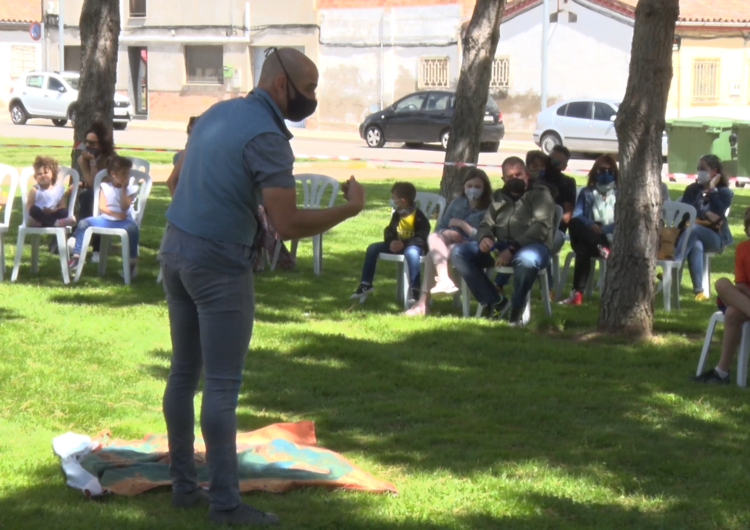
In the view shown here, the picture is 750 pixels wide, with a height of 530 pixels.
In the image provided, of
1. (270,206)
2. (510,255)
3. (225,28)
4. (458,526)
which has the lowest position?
(458,526)

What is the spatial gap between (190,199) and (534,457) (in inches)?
93.2

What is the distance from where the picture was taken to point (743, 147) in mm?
23266

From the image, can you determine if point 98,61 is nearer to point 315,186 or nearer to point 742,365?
point 315,186

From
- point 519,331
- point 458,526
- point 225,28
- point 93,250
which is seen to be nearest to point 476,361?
point 519,331

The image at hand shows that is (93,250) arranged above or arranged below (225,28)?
below

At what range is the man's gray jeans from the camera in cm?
442

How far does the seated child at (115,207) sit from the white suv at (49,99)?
26555 mm

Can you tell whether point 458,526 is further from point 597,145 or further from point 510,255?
point 597,145

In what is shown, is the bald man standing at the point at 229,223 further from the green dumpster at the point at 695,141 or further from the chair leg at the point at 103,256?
the green dumpster at the point at 695,141

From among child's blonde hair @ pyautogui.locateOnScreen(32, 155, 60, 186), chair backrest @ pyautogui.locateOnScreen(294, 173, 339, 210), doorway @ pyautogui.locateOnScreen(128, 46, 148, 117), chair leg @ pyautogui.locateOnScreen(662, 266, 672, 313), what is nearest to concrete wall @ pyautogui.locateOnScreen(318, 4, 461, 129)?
doorway @ pyautogui.locateOnScreen(128, 46, 148, 117)

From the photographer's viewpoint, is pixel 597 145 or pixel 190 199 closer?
pixel 190 199

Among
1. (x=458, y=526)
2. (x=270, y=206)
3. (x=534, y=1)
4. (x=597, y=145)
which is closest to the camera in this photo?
(x=270, y=206)

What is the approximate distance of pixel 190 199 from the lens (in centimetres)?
443

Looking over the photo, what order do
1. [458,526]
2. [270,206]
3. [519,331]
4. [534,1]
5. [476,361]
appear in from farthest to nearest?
[534,1] < [519,331] < [476,361] < [458,526] < [270,206]
